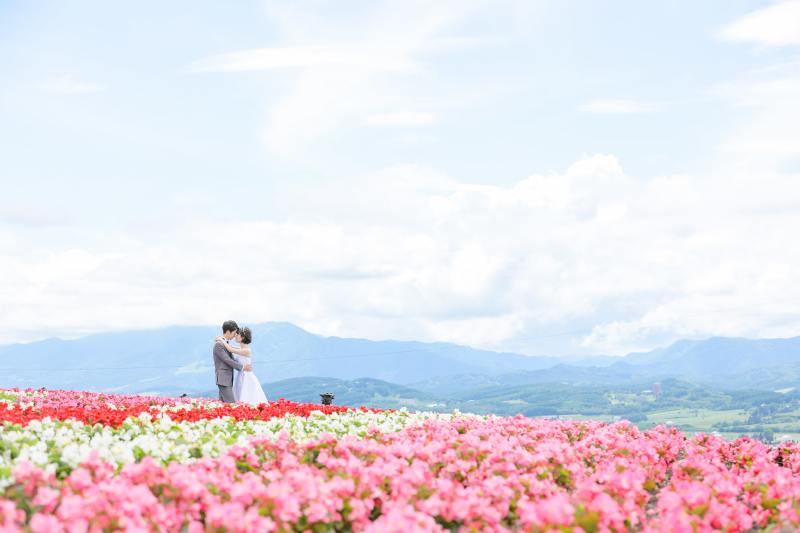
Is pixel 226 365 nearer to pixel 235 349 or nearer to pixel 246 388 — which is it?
pixel 235 349

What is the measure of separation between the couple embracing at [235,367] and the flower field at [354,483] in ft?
23.9

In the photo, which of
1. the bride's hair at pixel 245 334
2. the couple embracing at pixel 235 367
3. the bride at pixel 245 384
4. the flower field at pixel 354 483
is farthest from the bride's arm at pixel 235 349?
the flower field at pixel 354 483

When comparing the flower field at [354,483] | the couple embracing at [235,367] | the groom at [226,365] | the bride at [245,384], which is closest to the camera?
the flower field at [354,483]

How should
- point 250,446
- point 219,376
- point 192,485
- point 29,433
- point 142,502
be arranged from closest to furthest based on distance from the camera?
point 142,502
point 192,485
point 250,446
point 29,433
point 219,376

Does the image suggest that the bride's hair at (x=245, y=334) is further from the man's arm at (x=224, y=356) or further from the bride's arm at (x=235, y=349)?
the man's arm at (x=224, y=356)

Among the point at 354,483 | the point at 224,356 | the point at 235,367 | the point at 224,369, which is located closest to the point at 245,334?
the point at 224,356

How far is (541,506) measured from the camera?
22.3 feet

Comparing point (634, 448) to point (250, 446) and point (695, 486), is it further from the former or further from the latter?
point (250, 446)

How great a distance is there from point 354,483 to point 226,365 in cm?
1329

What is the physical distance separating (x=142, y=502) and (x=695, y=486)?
5.86 meters

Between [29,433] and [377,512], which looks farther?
[29,433]

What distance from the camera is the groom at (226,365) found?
1988 cm

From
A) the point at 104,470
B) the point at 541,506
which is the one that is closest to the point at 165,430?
the point at 104,470

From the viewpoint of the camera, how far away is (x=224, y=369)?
67.1 ft
